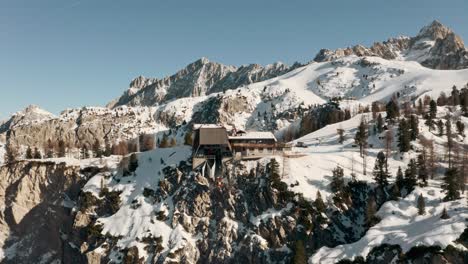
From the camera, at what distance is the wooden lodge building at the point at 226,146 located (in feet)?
326

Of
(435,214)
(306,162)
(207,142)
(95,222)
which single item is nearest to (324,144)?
(306,162)

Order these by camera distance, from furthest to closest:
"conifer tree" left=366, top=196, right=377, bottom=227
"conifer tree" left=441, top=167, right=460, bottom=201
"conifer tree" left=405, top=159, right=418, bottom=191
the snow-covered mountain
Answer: "conifer tree" left=405, top=159, right=418, bottom=191
"conifer tree" left=366, top=196, right=377, bottom=227
"conifer tree" left=441, top=167, right=460, bottom=201
the snow-covered mountain

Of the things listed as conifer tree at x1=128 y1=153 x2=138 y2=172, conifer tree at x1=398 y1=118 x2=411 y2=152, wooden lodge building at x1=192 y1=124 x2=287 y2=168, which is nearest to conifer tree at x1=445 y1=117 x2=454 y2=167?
conifer tree at x1=398 y1=118 x2=411 y2=152

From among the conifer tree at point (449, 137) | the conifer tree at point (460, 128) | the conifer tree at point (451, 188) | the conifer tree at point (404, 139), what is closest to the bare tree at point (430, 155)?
the conifer tree at point (449, 137)

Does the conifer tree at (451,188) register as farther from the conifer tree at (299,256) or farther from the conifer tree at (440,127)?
the conifer tree at (440,127)

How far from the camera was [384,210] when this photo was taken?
79.7 m

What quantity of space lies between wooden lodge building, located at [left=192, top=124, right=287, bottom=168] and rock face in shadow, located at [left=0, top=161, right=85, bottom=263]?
3669cm

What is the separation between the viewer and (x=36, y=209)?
11269 centimetres

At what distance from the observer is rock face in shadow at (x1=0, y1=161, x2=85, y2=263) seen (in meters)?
106

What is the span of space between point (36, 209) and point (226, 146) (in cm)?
5573

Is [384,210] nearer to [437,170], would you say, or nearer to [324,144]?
[437,170]

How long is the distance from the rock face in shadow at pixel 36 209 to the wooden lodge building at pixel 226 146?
120ft

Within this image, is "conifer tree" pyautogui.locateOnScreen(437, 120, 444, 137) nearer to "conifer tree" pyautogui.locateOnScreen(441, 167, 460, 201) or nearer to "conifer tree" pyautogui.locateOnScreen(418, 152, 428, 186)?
"conifer tree" pyautogui.locateOnScreen(418, 152, 428, 186)

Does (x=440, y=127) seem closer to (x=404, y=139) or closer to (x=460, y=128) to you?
(x=460, y=128)
